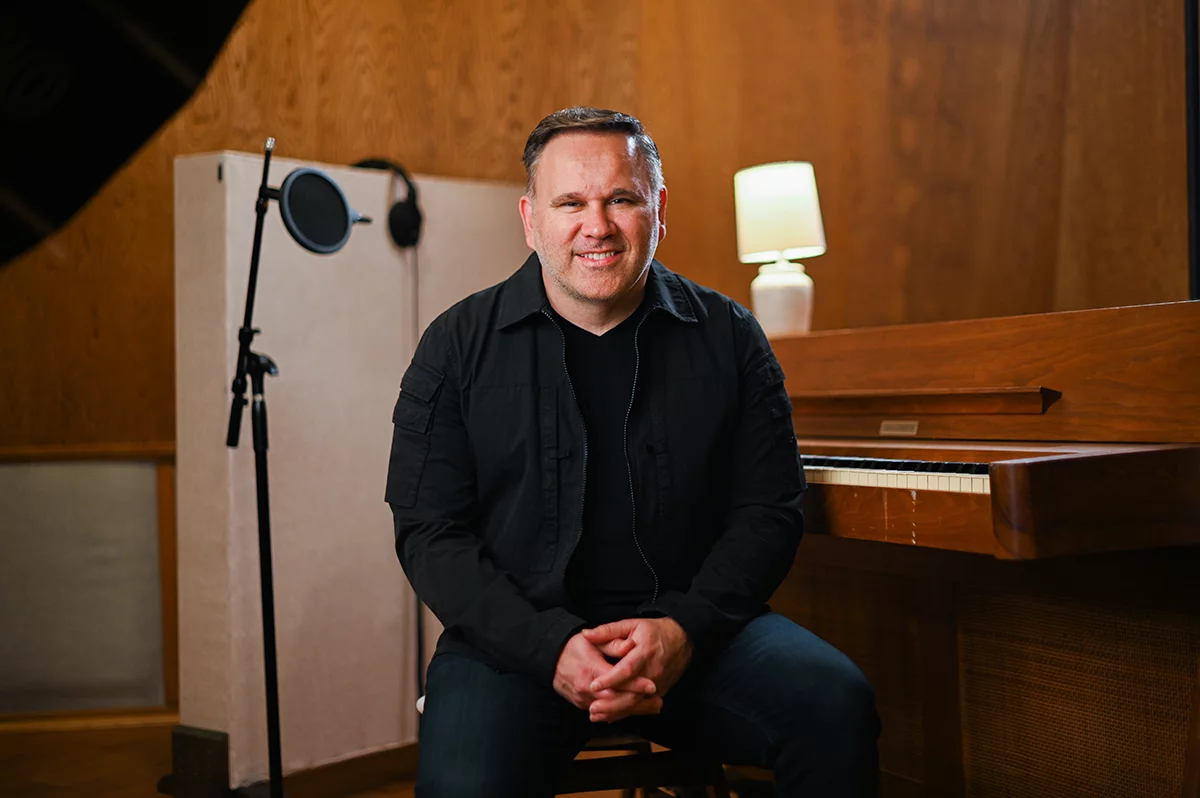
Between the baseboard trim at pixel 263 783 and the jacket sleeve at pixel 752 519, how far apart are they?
4.96 ft

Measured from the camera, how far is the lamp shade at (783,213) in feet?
9.14

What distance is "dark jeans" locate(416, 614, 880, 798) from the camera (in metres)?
1.48

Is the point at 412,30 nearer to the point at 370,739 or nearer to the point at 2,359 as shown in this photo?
the point at 2,359

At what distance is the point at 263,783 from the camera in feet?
8.74

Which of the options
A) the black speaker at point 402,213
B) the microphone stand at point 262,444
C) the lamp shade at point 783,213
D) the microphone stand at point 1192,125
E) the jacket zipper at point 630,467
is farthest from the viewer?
the black speaker at point 402,213

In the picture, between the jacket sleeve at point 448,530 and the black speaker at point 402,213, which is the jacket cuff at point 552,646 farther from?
the black speaker at point 402,213

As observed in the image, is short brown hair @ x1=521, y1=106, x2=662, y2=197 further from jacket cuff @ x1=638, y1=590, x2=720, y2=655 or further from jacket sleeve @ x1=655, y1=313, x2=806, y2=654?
jacket cuff @ x1=638, y1=590, x2=720, y2=655

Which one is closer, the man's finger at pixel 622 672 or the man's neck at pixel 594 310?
the man's finger at pixel 622 672

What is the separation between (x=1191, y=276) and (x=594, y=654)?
185 cm

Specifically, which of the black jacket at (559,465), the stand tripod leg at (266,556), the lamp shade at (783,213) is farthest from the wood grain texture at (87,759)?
the lamp shade at (783,213)

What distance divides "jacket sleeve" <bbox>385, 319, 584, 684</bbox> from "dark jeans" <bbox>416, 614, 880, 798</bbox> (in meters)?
0.07

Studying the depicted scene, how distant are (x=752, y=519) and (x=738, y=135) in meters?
2.07

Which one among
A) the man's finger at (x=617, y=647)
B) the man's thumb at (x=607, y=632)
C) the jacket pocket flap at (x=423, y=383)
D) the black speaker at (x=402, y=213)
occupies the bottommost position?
the man's finger at (x=617, y=647)

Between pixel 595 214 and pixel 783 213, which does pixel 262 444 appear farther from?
pixel 783 213
